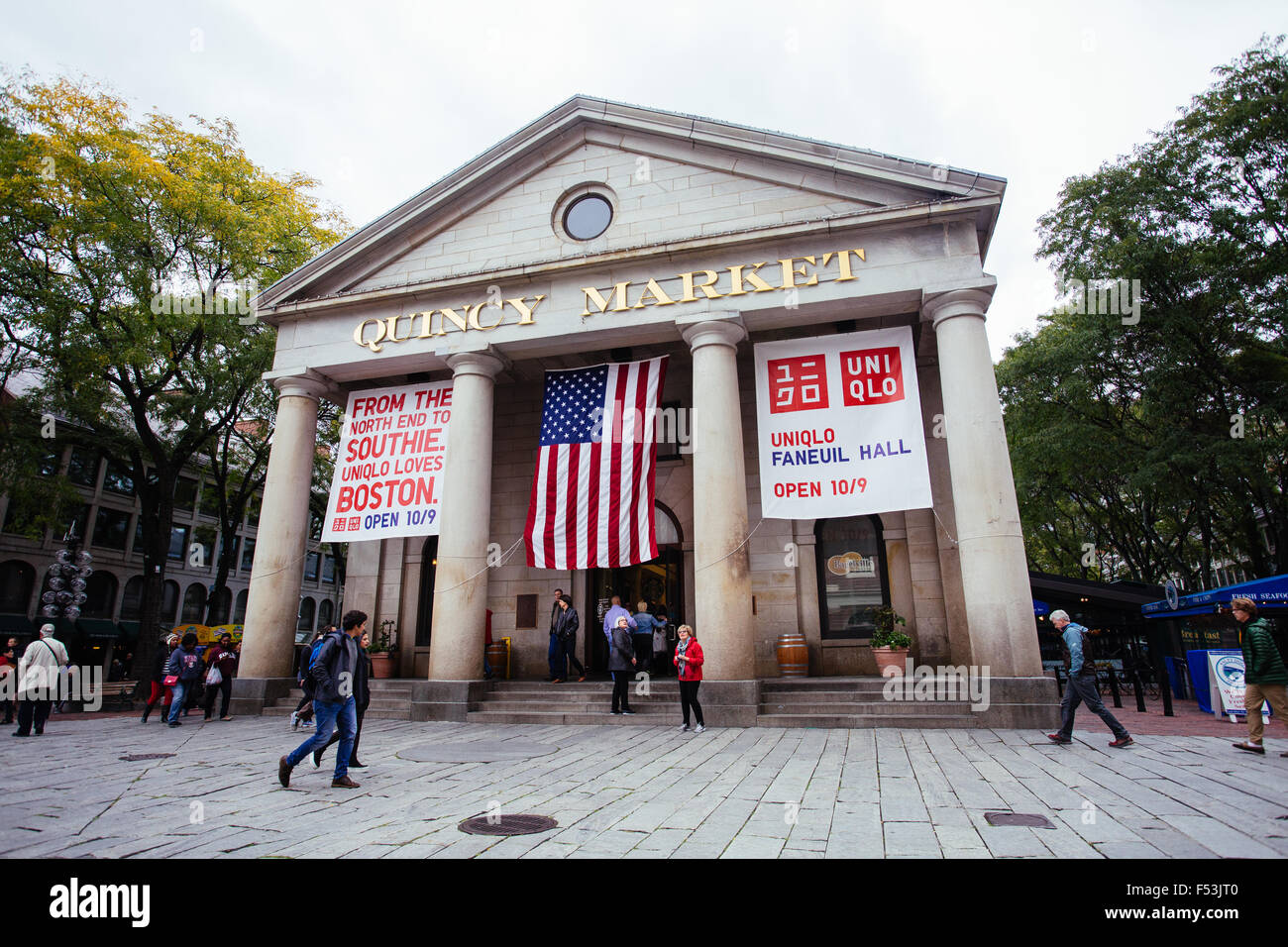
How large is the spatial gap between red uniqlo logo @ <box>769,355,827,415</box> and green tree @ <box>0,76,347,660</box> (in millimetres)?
14177

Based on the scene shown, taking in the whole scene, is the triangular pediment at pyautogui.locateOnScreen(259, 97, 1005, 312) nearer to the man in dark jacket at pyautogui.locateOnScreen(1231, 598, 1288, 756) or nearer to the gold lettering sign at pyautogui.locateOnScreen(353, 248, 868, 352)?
the gold lettering sign at pyautogui.locateOnScreen(353, 248, 868, 352)

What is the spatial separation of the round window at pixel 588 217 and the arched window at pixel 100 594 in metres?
37.1

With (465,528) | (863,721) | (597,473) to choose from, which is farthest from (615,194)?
(863,721)

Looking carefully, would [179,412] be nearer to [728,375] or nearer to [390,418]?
[390,418]

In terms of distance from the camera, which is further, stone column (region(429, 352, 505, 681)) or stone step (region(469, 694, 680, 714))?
stone column (region(429, 352, 505, 681))

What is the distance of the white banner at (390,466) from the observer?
47.8 feet

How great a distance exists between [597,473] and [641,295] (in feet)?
12.3

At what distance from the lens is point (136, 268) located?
1769 cm

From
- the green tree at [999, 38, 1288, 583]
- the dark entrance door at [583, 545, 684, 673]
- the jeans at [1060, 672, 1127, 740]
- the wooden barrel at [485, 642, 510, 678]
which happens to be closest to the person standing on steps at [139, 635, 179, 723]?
the wooden barrel at [485, 642, 510, 678]

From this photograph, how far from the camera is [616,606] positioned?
43.4 ft

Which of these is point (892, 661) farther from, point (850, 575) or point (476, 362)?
point (476, 362)

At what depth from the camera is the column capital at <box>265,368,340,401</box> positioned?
15.8 m

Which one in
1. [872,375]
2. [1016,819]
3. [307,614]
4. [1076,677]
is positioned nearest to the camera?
[1016,819]

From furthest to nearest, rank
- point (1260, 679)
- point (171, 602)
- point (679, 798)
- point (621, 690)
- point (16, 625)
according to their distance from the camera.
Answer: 1. point (171, 602)
2. point (16, 625)
3. point (621, 690)
4. point (1260, 679)
5. point (679, 798)
